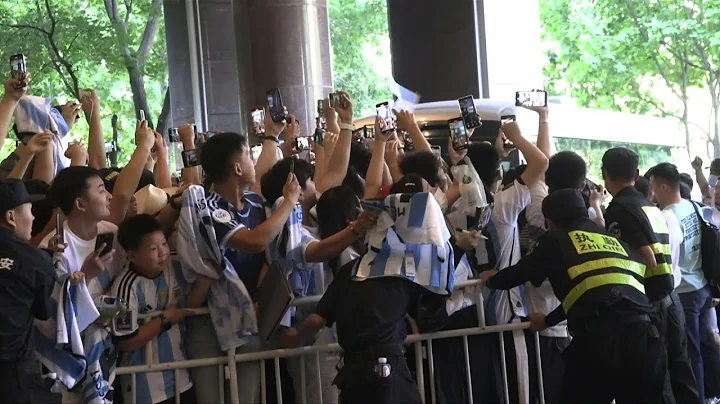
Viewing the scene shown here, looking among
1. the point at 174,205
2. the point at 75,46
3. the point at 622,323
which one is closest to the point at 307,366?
the point at 174,205

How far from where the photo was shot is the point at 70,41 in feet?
68.5

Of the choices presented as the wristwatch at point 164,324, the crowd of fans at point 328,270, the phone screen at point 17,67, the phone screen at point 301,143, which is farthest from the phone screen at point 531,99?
the phone screen at point 17,67

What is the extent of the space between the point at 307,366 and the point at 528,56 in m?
9.00

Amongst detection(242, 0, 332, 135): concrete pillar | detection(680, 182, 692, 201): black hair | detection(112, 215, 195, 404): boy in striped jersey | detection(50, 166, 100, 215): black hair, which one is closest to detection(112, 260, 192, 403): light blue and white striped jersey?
detection(112, 215, 195, 404): boy in striped jersey

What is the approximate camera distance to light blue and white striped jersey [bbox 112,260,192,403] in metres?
4.84

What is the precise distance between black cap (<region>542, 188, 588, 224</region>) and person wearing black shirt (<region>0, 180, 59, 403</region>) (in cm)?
273

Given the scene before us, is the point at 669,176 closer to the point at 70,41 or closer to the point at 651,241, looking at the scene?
the point at 651,241

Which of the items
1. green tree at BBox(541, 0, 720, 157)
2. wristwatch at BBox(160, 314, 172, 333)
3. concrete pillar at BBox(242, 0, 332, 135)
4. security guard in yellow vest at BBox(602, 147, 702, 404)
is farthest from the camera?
green tree at BBox(541, 0, 720, 157)

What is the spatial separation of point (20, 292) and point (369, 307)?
5.28 feet

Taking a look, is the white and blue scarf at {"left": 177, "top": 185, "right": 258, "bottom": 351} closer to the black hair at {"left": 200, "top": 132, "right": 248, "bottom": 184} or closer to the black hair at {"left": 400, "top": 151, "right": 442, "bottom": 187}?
the black hair at {"left": 200, "top": 132, "right": 248, "bottom": 184}

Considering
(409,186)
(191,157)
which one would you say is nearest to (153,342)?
(191,157)

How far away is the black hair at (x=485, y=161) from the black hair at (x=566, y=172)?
527 mm

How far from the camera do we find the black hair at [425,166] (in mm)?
5996

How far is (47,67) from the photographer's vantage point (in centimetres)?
2102
